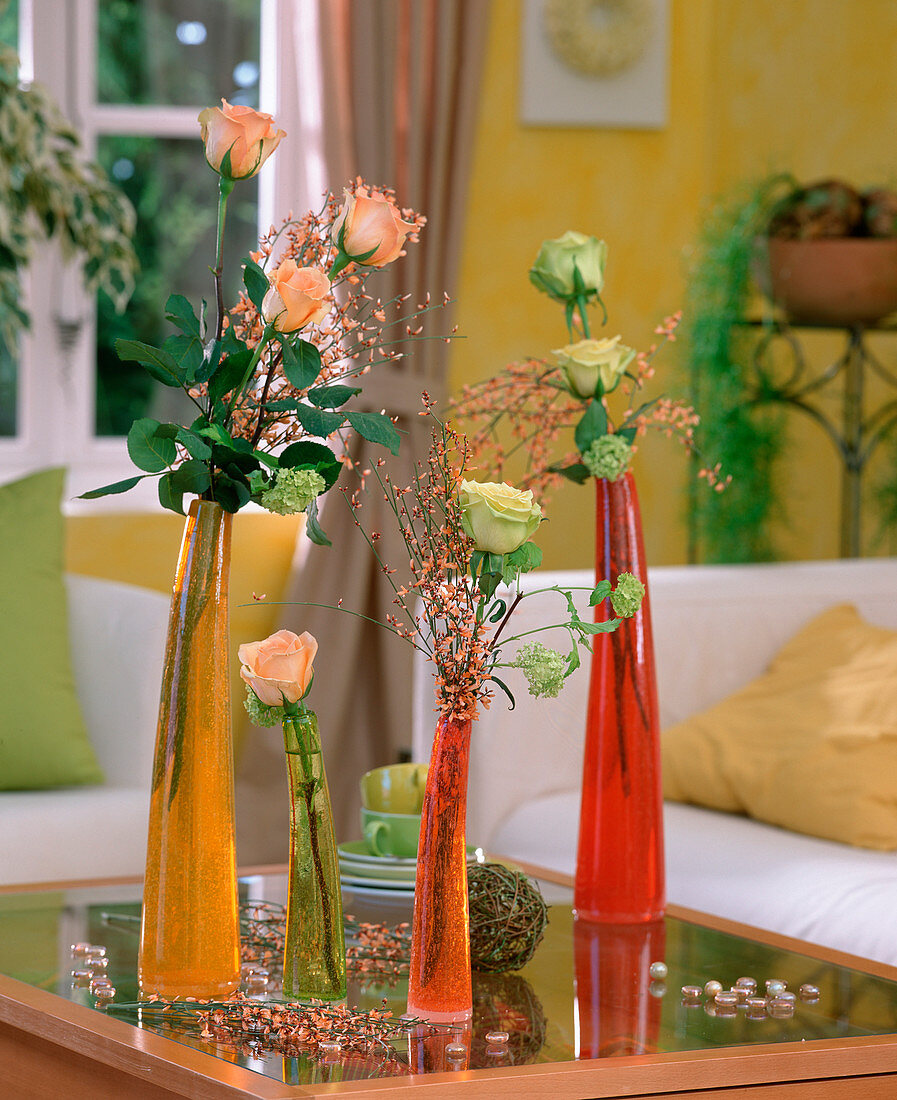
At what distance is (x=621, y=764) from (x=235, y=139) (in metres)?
0.74

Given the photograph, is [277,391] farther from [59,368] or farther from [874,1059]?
[59,368]

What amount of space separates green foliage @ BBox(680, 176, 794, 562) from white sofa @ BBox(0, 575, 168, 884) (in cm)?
161

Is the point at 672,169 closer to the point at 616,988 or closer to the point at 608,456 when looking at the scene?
the point at 608,456

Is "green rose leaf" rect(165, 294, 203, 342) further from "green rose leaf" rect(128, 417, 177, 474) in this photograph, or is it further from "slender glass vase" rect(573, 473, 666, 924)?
"slender glass vase" rect(573, 473, 666, 924)

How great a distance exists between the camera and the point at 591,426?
1.71 m

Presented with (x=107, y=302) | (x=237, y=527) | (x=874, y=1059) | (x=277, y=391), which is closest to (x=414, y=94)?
(x=107, y=302)

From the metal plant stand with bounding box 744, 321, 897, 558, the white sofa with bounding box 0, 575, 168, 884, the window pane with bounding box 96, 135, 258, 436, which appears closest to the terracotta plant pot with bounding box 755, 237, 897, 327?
the metal plant stand with bounding box 744, 321, 897, 558

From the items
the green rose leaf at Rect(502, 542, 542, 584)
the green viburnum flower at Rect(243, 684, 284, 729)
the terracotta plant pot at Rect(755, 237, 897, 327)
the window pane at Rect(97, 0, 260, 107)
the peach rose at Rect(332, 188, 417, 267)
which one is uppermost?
the window pane at Rect(97, 0, 260, 107)

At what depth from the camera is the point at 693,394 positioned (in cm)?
382

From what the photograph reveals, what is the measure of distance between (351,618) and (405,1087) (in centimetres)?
262

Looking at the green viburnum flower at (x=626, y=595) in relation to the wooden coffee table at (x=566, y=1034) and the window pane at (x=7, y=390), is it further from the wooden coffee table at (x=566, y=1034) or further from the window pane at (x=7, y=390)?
the window pane at (x=7, y=390)

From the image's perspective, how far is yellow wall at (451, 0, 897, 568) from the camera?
392 centimetres

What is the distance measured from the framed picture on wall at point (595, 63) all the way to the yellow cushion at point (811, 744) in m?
1.76

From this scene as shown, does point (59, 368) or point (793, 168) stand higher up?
point (793, 168)
